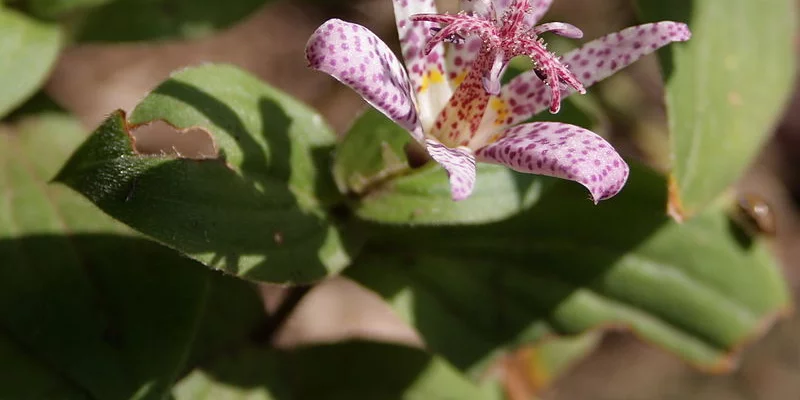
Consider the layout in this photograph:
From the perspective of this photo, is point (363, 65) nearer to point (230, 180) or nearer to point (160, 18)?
point (230, 180)

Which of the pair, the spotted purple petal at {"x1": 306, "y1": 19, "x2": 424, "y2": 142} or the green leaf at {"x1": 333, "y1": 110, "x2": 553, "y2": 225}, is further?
the green leaf at {"x1": 333, "y1": 110, "x2": 553, "y2": 225}

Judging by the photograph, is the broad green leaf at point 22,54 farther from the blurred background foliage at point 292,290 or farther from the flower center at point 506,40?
the flower center at point 506,40

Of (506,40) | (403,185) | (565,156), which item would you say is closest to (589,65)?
(506,40)

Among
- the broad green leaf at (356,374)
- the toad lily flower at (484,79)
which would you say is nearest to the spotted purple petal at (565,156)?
the toad lily flower at (484,79)

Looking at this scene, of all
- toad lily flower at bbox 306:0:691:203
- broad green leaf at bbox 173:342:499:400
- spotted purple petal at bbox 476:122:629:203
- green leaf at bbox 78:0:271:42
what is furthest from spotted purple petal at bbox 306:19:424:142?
green leaf at bbox 78:0:271:42

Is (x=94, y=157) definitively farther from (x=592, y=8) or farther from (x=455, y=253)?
(x=592, y=8)

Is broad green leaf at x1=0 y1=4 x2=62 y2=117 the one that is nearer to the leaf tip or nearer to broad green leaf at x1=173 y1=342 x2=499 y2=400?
broad green leaf at x1=173 y1=342 x2=499 y2=400
